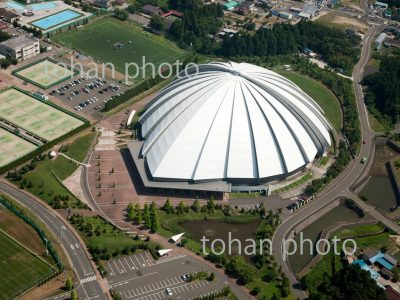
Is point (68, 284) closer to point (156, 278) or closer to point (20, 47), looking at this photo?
point (156, 278)

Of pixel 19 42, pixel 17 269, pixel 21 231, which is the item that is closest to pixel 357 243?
pixel 17 269

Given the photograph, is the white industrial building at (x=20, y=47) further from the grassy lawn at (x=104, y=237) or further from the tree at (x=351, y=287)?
the tree at (x=351, y=287)

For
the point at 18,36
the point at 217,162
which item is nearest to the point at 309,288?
the point at 217,162

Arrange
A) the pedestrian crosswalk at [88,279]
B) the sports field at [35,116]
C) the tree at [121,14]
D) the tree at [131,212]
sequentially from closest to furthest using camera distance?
the pedestrian crosswalk at [88,279], the tree at [131,212], the sports field at [35,116], the tree at [121,14]

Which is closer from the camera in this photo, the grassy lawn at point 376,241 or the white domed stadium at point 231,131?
the grassy lawn at point 376,241

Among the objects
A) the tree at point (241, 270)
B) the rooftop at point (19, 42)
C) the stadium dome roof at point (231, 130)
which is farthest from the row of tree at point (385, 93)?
the rooftop at point (19, 42)

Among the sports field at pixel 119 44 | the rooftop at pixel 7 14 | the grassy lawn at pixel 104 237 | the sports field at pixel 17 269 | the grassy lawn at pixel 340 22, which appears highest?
the grassy lawn at pixel 340 22
